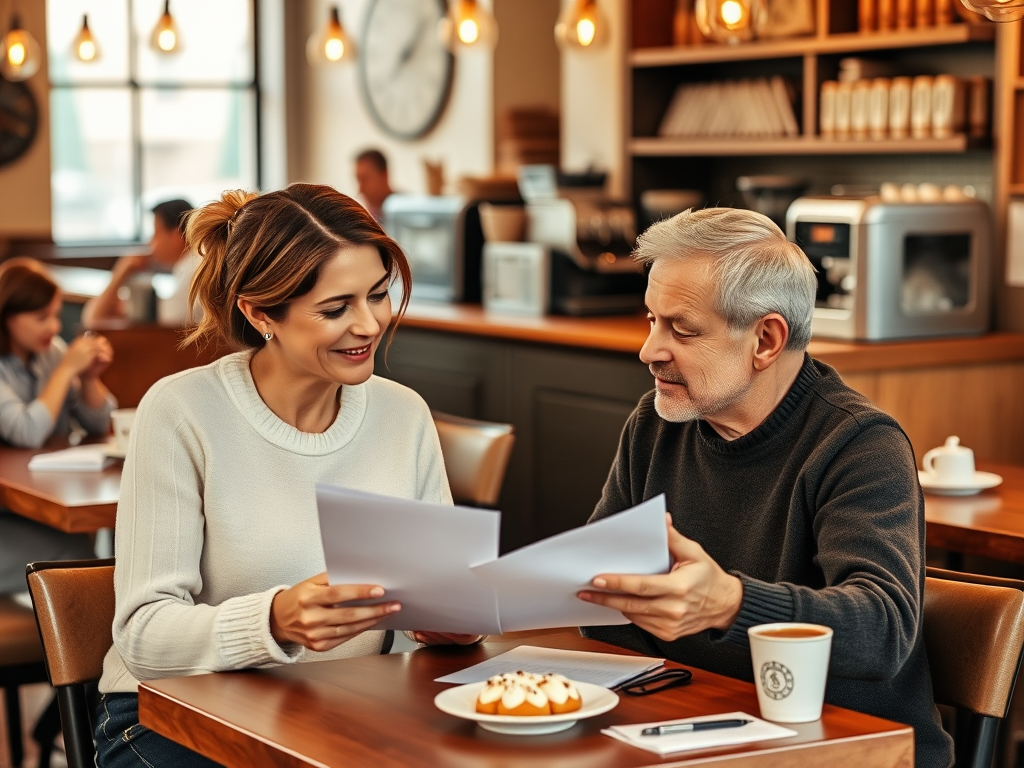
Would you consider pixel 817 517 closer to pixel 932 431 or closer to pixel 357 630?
pixel 357 630

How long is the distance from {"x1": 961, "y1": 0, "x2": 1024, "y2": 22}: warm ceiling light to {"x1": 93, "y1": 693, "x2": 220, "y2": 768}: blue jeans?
68.9 inches

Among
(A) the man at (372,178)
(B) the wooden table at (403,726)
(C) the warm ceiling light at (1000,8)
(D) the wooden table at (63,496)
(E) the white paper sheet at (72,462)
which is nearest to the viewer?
(B) the wooden table at (403,726)

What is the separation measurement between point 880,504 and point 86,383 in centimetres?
248

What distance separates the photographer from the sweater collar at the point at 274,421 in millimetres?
2004

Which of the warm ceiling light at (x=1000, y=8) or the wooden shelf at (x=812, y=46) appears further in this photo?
the wooden shelf at (x=812, y=46)

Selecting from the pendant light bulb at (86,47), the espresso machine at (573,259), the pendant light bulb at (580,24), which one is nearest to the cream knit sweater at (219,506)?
the espresso machine at (573,259)

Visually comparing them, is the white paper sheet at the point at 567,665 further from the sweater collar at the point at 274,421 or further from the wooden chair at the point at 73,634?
the wooden chair at the point at 73,634

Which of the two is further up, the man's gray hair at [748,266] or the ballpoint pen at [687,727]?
the man's gray hair at [748,266]

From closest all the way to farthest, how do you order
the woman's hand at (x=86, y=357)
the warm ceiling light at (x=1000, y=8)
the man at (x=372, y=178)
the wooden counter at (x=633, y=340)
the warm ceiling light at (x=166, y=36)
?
the warm ceiling light at (x=1000, y=8) < the woman's hand at (x=86, y=357) < the wooden counter at (x=633, y=340) < the warm ceiling light at (x=166, y=36) < the man at (x=372, y=178)

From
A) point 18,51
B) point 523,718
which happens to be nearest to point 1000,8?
point 523,718

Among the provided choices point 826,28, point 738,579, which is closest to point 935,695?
point 738,579

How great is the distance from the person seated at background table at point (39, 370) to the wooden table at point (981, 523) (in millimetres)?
1894

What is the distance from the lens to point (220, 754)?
1546 mm

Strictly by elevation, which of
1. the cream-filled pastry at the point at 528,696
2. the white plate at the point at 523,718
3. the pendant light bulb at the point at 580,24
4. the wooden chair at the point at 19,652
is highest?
the pendant light bulb at the point at 580,24
